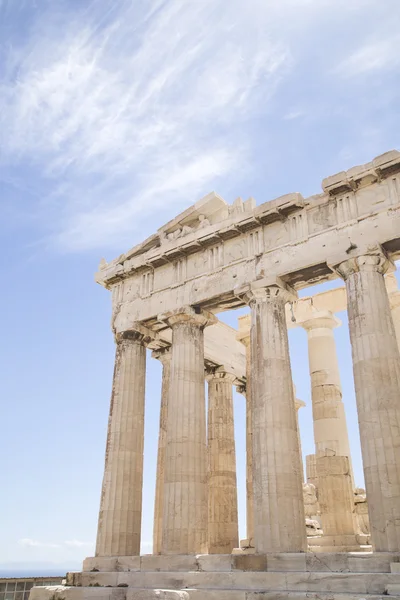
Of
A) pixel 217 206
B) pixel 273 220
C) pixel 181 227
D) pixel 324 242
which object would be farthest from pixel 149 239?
pixel 324 242

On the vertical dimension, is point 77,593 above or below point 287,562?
below

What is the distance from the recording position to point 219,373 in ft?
89.7

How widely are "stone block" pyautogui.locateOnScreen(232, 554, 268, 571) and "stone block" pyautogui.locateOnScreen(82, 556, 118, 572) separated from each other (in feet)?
17.3

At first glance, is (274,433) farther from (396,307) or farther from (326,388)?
(396,307)

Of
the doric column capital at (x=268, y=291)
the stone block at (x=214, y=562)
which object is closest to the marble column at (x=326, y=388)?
the doric column capital at (x=268, y=291)

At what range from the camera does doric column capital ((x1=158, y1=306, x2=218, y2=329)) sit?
21.4m

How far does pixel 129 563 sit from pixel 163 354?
9803mm

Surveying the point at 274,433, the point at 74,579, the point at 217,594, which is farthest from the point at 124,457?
the point at 217,594

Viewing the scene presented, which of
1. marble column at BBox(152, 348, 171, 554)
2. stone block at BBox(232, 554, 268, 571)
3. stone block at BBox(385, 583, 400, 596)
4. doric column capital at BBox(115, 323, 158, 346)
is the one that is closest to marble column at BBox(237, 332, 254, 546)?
marble column at BBox(152, 348, 171, 554)

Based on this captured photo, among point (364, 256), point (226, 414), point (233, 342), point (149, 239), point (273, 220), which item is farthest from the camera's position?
point (233, 342)

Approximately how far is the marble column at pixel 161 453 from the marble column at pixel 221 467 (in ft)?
7.29

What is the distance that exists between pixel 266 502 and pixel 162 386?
10149 millimetres

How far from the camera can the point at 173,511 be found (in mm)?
18453

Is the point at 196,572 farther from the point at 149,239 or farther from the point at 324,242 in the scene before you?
the point at 149,239
